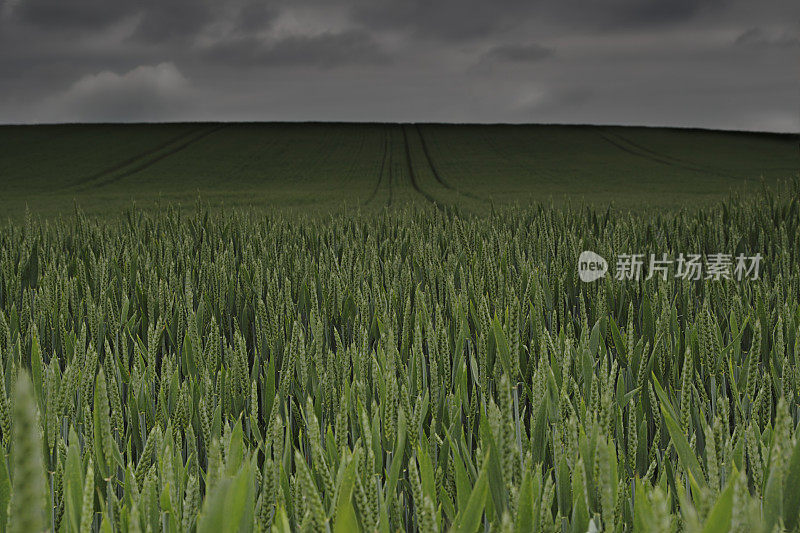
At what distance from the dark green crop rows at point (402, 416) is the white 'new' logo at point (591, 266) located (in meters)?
0.06

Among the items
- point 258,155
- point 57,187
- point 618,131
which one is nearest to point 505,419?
point 57,187

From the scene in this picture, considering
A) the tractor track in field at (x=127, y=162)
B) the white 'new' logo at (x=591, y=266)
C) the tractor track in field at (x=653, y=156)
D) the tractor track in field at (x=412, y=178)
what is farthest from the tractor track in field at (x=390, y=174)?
the tractor track in field at (x=653, y=156)

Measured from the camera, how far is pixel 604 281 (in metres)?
2.84

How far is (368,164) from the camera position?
2983cm

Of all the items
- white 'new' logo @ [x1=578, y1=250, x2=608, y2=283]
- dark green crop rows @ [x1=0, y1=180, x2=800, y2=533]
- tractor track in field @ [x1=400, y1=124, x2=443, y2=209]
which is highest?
tractor track in field @ [x1=400, y1=124, x2=443, y2=209]

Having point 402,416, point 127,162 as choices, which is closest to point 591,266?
point 402,416

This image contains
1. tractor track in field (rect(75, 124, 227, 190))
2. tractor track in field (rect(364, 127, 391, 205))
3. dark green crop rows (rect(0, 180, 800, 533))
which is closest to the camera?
dark green crop rows (rect(0, 180, 800, 533))

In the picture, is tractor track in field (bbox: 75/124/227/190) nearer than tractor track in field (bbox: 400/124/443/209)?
No

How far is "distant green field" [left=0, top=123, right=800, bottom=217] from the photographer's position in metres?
19.5

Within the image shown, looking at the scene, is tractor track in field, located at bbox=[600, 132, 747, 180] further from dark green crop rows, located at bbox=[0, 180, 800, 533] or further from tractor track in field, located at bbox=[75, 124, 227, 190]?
dark green crop rows, located at bbox=[0, 180, 800, 533]

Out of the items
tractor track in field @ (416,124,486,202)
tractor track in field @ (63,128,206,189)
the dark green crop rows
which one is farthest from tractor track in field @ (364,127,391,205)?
the dark green crop rows

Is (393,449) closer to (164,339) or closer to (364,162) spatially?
(164,339)

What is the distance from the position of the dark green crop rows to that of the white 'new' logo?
0.18 ft

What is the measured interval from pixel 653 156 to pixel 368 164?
51.7ft
